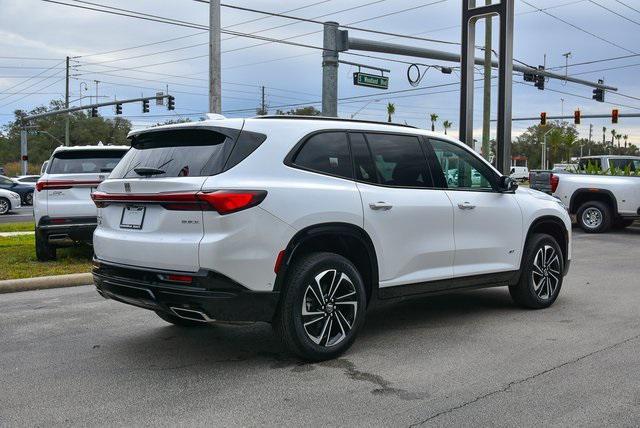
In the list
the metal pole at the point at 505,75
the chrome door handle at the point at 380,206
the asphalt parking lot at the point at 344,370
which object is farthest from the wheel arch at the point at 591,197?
the chrome door handle at the point at 380,206

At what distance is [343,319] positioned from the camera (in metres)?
5.02

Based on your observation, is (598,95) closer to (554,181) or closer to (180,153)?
A: (554,181)

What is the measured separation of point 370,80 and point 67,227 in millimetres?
13986

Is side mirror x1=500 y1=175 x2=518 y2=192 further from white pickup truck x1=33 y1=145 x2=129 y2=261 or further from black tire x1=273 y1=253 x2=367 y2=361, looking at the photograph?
white pickup truck x1=33 y1=145 x2=129 y2=261

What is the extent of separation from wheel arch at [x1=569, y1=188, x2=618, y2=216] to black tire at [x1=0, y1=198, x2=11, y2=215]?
2025 cm

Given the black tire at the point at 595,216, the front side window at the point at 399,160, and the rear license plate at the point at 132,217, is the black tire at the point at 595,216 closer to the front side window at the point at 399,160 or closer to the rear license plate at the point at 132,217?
the front side window at the point at 399,160

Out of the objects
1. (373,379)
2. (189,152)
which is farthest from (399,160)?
(373,379)

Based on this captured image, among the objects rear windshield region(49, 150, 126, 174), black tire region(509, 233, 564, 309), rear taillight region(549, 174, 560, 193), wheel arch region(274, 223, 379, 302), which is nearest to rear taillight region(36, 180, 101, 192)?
rear windshield region(49, 150, 126, 174)

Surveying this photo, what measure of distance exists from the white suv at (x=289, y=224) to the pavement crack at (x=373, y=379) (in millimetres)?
97

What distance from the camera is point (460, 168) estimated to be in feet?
20.2

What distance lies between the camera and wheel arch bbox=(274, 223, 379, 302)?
4617 millimetres

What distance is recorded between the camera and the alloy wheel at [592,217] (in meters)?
15.7

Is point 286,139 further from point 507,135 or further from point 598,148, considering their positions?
point 598,148

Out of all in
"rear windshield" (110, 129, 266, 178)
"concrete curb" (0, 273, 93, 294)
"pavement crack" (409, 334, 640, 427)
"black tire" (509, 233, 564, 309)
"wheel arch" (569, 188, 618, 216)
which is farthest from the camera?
"wheel arch" (569, 188, 618, 216)
